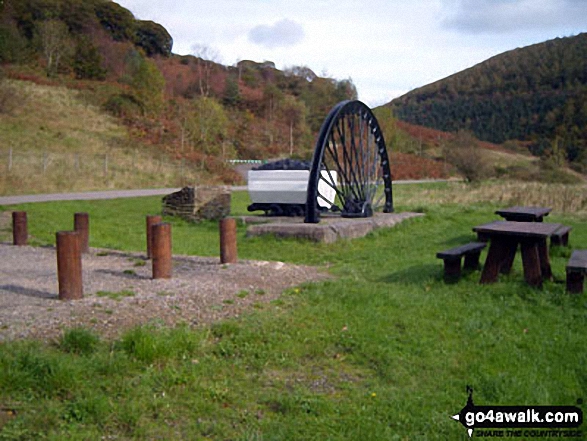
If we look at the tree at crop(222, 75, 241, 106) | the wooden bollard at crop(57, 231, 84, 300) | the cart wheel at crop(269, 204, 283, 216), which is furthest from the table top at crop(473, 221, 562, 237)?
the tree at crop(222, 75, 241, 106)

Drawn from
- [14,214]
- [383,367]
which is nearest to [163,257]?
[383,367]

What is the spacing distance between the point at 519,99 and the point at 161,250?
111045mm

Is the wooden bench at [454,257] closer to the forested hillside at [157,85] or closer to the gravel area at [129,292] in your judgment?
the gravel area at [129,292]

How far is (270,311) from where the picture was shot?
5.88 m

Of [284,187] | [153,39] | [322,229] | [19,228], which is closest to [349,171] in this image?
[284,187]

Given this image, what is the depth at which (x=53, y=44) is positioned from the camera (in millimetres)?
55688

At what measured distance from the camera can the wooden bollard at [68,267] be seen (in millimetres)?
5906

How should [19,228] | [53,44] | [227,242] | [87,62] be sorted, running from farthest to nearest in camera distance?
[87,62] → [53,44] → [19,228] → [227,242]

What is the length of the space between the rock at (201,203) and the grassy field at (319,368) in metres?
9.49

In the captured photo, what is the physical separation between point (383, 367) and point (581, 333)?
6.94 feet

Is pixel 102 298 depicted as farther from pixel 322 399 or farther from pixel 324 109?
pixel 324 109

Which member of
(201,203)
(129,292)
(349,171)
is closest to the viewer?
(129,292)

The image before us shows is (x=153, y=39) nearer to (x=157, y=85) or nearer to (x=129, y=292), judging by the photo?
(x=157, y=85)

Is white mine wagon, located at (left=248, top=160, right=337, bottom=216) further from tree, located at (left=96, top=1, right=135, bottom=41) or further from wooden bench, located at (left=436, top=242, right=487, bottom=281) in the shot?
tree, located at (left=96, top=1, right=135, bottom=41)
